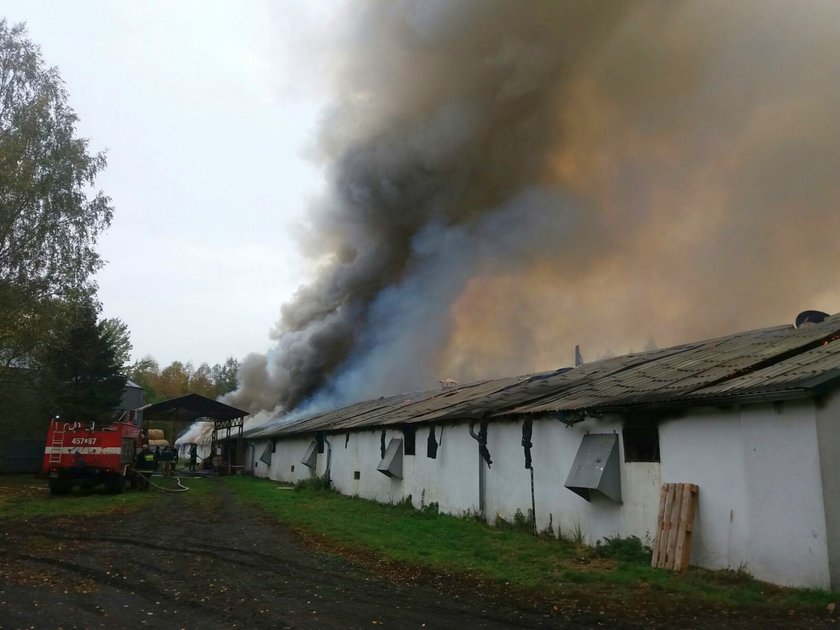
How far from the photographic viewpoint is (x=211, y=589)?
313 inches

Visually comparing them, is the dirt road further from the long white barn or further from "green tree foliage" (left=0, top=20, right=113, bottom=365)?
"green tree foliage" (left=0, top=20, right=113, bottom=365)

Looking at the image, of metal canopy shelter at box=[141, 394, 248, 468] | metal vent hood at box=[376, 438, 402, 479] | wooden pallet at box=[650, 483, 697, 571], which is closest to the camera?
wooden pallet at box=[650, 483, 697, 571]

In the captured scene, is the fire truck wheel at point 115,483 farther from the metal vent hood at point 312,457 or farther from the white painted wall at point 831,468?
the white painted wall at point 831,468

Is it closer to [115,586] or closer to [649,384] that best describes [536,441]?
[649,384]

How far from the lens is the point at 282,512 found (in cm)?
1680

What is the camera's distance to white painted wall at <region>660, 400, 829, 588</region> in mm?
7637

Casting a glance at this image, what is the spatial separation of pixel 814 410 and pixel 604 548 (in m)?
4.19

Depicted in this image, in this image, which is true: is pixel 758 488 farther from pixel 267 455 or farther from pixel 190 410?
pixel 190 410

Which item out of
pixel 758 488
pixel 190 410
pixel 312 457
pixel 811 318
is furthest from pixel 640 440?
pixel 190 410

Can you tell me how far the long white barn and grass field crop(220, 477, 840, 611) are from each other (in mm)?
402

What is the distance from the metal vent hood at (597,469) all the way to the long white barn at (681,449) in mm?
25

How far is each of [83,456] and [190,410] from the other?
46.7 ft

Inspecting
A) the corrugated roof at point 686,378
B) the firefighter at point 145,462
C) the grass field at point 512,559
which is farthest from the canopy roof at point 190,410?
the corrugated roof at point 686,378

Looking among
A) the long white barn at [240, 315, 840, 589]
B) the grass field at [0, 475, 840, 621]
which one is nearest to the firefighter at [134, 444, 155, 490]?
the grass field at [0, 475, 840, 621]
